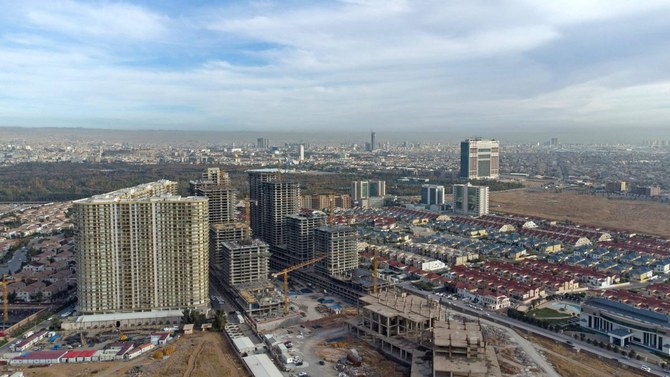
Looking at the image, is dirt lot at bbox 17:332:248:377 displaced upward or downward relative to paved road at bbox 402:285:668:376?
downward

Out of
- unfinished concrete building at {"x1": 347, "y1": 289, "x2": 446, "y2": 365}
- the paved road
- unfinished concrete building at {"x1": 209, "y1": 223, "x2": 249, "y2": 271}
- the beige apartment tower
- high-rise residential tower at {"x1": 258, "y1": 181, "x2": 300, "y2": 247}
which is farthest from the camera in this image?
high-rise residential tower at {"x1": 258, "y1": 181, "x2": 300, "y2": 247}

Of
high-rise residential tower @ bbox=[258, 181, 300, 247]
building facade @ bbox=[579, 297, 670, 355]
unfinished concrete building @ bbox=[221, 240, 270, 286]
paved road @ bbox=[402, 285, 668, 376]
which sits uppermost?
high-rise residential tower @ bbox=[258, 181, 300, 247]

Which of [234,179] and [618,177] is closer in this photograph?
[234,179]

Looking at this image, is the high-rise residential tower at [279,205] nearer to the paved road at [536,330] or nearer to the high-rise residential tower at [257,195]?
the high-rise residential tower at [257,195]

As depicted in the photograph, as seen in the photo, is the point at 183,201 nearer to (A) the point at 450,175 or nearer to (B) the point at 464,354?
(B) the point at 464,354

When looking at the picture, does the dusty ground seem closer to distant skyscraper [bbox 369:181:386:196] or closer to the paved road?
the paved road

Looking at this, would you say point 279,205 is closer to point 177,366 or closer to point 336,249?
point 336,249

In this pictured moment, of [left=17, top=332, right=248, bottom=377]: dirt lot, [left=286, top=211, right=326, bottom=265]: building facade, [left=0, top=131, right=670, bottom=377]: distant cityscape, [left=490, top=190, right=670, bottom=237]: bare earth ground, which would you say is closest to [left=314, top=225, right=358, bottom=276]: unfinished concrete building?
[left=0, top=131, right=670, bottom=377]: distant cityscape

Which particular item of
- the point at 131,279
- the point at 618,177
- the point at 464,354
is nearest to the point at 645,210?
the point at 618,177
